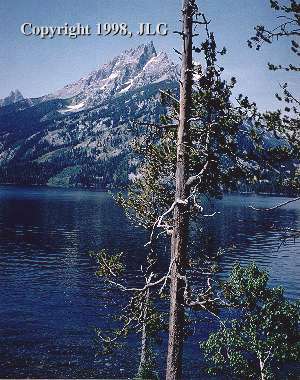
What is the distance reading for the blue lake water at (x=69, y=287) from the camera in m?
46.8

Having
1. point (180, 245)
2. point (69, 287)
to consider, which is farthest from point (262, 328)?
point (69, 287)

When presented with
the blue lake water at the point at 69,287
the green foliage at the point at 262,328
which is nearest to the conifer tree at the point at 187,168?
the blue lake water at the point at 69,287

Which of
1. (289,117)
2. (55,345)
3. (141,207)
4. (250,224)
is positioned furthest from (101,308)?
(250,224)

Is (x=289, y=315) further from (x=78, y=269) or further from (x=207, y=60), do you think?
(x=78, y=269)

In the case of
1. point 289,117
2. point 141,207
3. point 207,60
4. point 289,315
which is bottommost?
point 289,315

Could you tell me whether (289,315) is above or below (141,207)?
below

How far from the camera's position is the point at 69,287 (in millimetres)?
74750

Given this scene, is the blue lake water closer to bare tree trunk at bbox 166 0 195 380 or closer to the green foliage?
the green foliage

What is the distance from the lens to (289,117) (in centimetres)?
1906

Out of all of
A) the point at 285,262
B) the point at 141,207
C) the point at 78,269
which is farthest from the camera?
the point at 285,262

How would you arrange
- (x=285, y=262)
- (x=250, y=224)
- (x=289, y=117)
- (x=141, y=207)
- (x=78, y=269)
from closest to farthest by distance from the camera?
(x=289, y=117)
(x=141, y=207)
(x=78, y=269)
(x=285, y=262)
(x=250, y=224)

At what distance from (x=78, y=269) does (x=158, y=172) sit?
235ft

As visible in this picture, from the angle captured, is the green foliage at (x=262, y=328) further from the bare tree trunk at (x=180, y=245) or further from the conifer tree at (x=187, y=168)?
the bare tree trunk at (x=180, y=245)

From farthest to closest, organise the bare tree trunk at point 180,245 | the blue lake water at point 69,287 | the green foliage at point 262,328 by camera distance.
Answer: the blue lake water at point 69,287
the green foliage at point 262,328
the bare tree trunk at point 180,245
